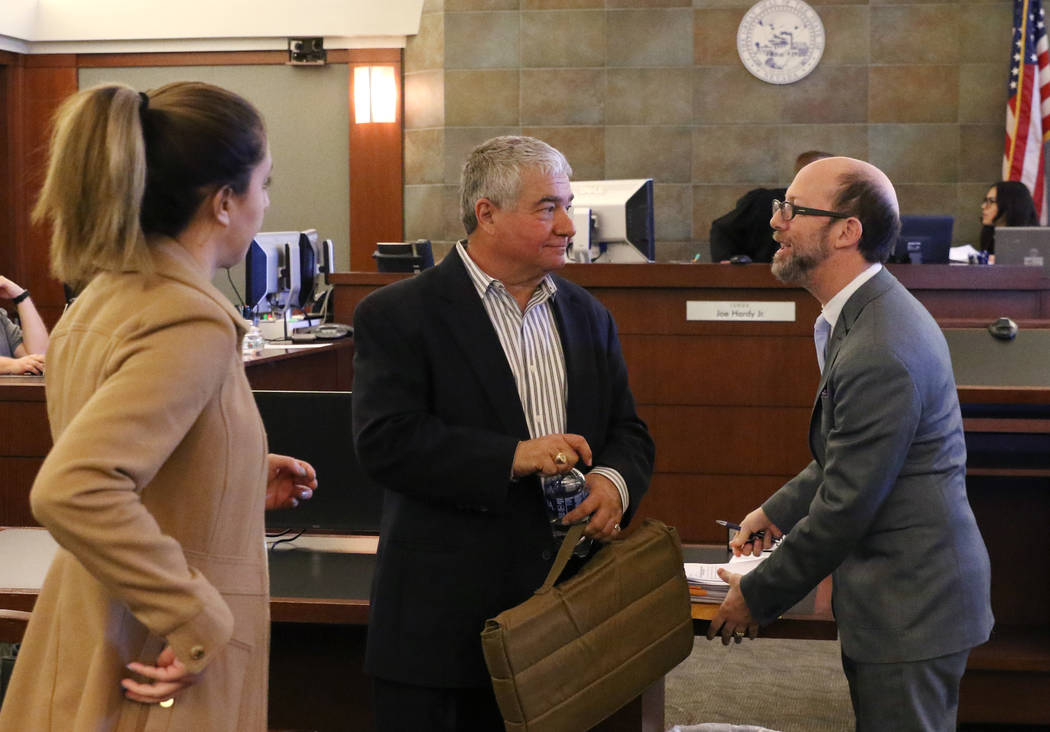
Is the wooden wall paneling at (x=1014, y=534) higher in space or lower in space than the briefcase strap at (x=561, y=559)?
lower

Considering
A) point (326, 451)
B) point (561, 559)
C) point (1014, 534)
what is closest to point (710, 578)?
point (561, 559)

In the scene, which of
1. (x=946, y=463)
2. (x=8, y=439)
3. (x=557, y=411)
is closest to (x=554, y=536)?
(x=557, y=411)

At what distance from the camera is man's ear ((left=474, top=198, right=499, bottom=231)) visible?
6.90 ft

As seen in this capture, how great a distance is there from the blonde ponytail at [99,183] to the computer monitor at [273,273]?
4.74 m

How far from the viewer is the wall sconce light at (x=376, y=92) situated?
8.84 meters

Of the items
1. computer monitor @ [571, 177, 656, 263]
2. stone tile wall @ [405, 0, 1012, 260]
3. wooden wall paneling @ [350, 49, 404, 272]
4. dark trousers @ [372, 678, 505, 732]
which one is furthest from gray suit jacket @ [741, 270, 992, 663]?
wooden wall paneling @ [350, 49, 404, 272]

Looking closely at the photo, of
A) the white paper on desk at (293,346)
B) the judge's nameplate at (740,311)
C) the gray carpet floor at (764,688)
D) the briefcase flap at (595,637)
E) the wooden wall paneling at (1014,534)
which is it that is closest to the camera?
the briefcase flap at (595,637)

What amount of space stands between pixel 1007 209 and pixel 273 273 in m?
4.54

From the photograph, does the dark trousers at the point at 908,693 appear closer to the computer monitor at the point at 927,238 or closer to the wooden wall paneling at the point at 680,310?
the wooden wall paneling at the point at 680,310

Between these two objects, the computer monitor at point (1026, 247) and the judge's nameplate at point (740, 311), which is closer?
the judge's nameplate at point (740, 311)

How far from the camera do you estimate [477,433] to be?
1.94m

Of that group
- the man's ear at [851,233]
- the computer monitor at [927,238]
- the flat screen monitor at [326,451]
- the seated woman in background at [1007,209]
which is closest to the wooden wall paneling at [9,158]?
the computer monitor at [927,238]

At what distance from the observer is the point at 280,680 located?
2.67 m

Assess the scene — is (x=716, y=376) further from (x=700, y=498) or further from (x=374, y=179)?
(x=374, y=179)
